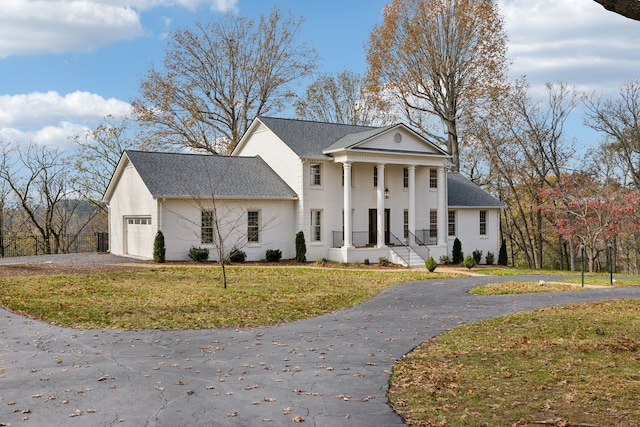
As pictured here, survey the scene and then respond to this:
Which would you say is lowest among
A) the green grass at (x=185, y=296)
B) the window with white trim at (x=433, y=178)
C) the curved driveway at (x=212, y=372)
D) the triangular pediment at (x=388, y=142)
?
the curved driveway at (x=212, y=372)

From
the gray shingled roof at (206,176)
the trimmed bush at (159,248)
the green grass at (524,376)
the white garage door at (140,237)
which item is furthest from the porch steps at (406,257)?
the green grass at (524,376)

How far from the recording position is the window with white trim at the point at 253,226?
29.7 meters

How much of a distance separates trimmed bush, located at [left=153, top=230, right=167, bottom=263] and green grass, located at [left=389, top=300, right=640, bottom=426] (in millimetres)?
18288

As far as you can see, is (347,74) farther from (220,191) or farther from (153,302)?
(153,302)

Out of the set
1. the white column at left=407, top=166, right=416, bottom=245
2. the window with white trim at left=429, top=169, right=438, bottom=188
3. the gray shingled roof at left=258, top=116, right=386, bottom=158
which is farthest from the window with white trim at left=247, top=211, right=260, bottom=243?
the window with white trim at left=429, top=169, right=438, bottom=188

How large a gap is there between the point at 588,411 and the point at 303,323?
6922mm

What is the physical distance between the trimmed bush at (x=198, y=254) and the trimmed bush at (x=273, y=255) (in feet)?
10.6

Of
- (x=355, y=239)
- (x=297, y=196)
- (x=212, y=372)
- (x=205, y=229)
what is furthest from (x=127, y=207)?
(x=212, y=372)

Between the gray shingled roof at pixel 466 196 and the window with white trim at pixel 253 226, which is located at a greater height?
the gray shingled roof at pixel 466 196

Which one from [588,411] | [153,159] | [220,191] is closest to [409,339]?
[588,411]

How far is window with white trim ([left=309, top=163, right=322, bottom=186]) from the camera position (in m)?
30.8

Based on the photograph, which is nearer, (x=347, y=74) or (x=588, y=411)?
(x=588, y=411)

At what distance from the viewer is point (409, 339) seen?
35.7 ft

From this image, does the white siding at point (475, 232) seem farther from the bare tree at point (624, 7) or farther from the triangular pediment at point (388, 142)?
the bare tree at point (624, 7)
